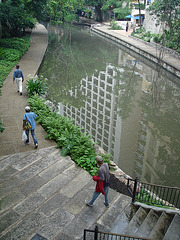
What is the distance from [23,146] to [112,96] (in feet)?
33.9

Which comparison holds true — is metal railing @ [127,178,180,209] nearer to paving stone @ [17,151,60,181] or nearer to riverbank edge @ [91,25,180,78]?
paving stone @ [17,151,60,181]

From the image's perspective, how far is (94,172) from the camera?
28.5ft

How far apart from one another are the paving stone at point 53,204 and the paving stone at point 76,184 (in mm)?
213

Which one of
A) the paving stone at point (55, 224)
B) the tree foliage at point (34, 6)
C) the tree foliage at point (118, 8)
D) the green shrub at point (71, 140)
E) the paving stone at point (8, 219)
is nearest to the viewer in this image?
the paving stone at point (55, 224)

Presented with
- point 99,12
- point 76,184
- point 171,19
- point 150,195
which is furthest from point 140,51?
point 99,12

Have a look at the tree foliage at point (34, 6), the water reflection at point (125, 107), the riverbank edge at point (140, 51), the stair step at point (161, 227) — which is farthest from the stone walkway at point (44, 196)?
the tree foliage at point (34, 6)

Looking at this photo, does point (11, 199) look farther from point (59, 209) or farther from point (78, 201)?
point (78, 201)

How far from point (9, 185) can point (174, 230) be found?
4.80 meters

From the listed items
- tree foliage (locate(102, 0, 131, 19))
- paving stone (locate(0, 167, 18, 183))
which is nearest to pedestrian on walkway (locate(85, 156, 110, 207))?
paving stone (locate(0, 167, 18, 183))

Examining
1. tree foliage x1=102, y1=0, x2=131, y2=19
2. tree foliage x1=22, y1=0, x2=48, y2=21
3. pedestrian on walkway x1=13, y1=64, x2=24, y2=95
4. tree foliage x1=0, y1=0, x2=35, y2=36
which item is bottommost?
pedestrian on walkway x1=13, y1=64, x2=24, y2=95

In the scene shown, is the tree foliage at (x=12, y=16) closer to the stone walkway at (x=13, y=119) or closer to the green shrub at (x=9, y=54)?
the green shrub at (x=9, y=54)

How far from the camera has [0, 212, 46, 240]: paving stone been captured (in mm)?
6188

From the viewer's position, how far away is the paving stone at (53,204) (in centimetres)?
702

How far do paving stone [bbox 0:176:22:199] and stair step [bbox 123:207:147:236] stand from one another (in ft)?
11.7
